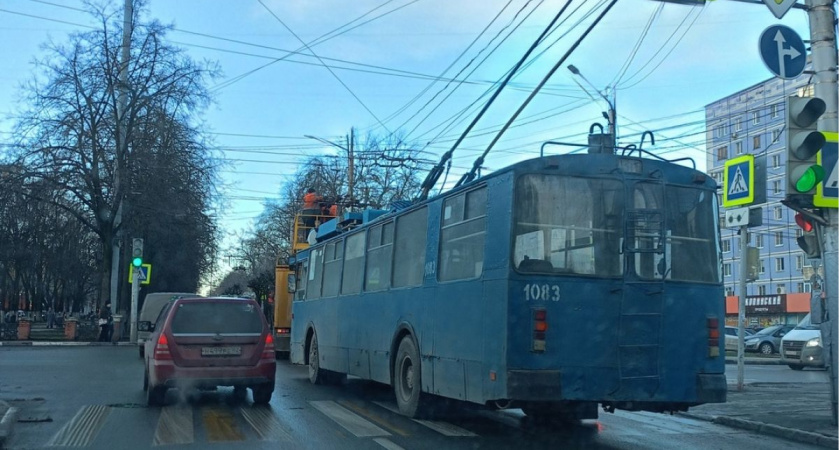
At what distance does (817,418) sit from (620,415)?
274 cm

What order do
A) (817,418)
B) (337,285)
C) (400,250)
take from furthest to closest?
(337,285), (400,250), (817,418)

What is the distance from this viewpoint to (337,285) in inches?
614

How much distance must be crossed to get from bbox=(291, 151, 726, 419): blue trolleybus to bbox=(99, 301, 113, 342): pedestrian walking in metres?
28.2

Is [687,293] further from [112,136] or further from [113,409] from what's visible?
[112,136]

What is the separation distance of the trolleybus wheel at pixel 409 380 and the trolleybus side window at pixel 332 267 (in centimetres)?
400

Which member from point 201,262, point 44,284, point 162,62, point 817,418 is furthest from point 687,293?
point 44,284

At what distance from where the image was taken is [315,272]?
1753cm

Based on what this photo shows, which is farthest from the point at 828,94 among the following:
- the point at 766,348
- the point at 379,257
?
the point at 766,348

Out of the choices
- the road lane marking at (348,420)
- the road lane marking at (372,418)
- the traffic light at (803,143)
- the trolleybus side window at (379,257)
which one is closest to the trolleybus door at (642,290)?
the traffic light at (803,143)

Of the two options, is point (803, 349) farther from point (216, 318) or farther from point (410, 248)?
point (216, 318)

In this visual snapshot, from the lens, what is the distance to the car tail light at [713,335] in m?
9.06

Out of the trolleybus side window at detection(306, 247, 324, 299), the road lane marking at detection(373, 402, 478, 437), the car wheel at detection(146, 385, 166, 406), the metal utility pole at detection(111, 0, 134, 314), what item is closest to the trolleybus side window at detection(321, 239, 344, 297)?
the trolleybus side window at detection(306, 247, 324, 299)

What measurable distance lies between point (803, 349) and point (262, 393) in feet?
57.6

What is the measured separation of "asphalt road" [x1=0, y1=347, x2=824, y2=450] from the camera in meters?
9.19
